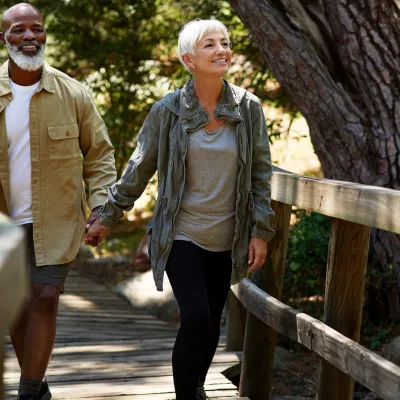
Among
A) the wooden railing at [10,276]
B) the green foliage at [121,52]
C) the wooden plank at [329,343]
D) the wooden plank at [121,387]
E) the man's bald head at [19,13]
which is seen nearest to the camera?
the wooden railing at [10,276]

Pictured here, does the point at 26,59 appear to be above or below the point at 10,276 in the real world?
above

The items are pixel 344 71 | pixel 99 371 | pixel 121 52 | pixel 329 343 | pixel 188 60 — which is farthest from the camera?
pixel 121 52

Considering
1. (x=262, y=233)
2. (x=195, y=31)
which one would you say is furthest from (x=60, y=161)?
(x=262, y=233)

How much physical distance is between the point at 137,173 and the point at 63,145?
1.74ft

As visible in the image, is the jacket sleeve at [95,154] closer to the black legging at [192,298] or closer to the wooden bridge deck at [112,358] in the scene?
the black legging at [192,298]

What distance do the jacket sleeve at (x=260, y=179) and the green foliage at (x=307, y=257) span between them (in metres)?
2.85

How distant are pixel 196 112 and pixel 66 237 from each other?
0.95 meters

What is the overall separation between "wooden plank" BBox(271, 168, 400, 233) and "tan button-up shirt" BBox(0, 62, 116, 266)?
849 millimetres

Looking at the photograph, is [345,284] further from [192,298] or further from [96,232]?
[96,232]

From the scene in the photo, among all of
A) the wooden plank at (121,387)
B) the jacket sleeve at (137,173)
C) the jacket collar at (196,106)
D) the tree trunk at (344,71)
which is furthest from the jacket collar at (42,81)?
the tree trunk at (344,71)

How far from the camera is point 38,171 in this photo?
3961 millimetres

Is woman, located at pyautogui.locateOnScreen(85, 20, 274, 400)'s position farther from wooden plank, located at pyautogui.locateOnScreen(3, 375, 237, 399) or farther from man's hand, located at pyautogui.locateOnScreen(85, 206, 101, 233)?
wooden plank, located at pyautogui.locateOnScreen(3, 375, 237, 399)

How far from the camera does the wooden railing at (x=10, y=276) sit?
0.98 metres

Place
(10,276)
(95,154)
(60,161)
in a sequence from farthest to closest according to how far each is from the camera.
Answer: (95,154) < (60,161) < (10,276)
